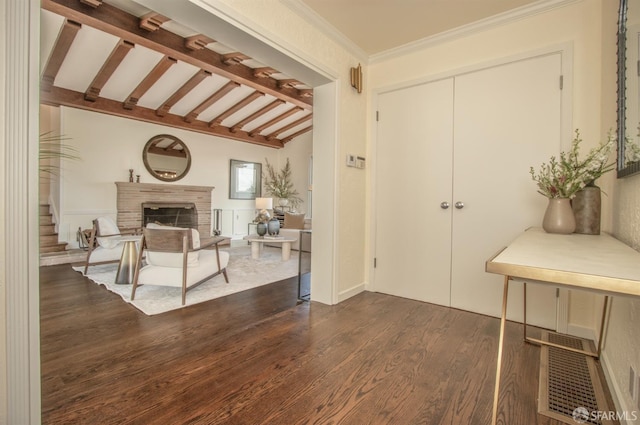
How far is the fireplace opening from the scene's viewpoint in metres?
5.86

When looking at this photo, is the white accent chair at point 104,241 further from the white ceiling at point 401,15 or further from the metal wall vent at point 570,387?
the metal wall vent at point 570,387

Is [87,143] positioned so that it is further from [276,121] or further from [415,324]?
[415,324]

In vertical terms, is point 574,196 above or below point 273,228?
above

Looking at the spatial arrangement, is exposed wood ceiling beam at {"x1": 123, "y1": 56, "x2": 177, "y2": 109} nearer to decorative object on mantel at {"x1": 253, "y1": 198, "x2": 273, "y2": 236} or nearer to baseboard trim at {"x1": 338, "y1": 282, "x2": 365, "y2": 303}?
decorative object on mantel at {"x1": 253, "y1": 198, "x2": 273, "y2": 236}

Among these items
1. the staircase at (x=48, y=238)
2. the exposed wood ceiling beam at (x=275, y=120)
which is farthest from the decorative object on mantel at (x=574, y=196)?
the staircase at (x=48, y=238)

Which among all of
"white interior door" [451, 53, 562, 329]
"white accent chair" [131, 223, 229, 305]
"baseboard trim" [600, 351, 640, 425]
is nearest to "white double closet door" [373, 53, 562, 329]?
"white interior door" [451, 53, 562, 329]

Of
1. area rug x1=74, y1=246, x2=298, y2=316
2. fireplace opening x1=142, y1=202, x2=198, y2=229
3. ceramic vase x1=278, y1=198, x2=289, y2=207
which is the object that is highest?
ceramic vase x1=278, y1=198, x2=289, y2=207

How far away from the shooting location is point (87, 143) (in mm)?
5141

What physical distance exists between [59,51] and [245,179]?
430 cm

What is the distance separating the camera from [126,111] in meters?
5.45

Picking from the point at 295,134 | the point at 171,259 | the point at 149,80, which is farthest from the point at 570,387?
the point at 295,134

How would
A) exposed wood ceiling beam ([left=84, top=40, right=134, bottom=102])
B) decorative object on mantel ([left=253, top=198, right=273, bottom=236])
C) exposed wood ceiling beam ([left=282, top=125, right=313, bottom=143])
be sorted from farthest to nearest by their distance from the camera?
exposed wood ceiling beam ([left=282, top=125, right=313, bottom=143])
decorative object on mantel ([left=253, top=198, right=273, bottom=236])
exposed wood ceiling beam ([left=84, top=40, right=134, bottom=102])

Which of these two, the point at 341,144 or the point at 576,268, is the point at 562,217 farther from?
the point at 341,144

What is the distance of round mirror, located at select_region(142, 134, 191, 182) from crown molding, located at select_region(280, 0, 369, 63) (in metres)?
4.79
